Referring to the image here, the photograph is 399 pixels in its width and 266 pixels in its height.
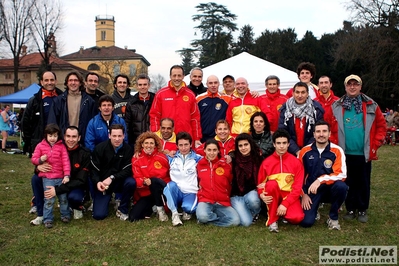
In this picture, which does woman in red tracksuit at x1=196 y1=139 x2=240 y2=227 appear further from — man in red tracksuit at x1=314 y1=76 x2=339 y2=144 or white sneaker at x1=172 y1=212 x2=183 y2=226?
man in red tracksuit at x1=314 y1=76 x2=339 y2=144

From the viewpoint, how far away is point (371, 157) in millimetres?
5156

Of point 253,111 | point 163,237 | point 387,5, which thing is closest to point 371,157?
point 253,111

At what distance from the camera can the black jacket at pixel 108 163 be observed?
5336 mm

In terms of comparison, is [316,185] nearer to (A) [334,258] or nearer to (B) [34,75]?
(A) [334,258]

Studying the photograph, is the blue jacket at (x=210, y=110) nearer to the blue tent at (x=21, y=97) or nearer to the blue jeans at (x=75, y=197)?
the blue jeans at (x=75, y=197)

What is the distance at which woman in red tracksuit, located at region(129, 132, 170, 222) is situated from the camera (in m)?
5.30

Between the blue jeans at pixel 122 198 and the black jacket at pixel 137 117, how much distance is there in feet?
3.60

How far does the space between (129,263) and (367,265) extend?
2.35 metres

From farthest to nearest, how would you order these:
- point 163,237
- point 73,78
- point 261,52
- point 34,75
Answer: point 34,75, point 261,52, point 73,78, point 163,237

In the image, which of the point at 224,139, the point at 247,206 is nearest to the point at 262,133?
the point at 224,139

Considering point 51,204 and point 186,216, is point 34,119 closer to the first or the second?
point 51,204

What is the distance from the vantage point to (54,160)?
16.8 feet

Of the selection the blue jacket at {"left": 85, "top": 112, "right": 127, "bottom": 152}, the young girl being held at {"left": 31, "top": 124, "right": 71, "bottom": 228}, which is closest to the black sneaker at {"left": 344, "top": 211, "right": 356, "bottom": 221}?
the blue jacket at {"left": 85, "top": 112, "right": 127, "bottom": 152}

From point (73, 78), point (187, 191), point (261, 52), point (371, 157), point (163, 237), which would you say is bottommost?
point (163, 237)
